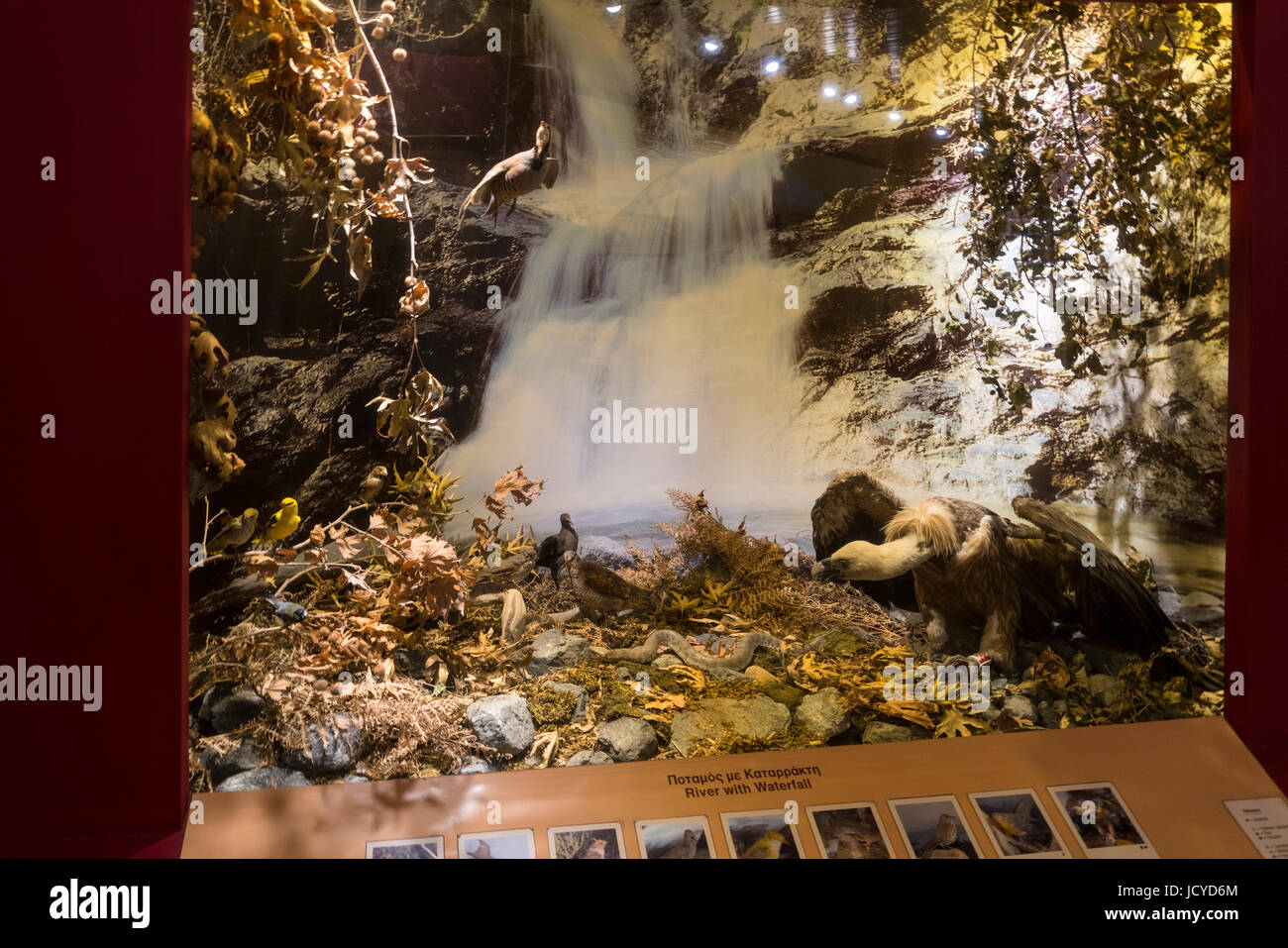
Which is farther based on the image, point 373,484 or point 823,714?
point 823,714

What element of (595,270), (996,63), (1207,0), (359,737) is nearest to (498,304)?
(595,270)

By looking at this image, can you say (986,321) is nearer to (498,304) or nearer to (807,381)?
(807,381)

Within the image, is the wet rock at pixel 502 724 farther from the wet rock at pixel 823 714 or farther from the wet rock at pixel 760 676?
the wet rock at pixel 823 714

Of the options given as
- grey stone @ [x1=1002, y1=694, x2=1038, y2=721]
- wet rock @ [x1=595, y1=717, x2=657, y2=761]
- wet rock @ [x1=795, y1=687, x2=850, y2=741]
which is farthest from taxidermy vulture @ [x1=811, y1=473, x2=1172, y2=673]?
wet rock @ [x1=595, y1=717, x2=657, y2=761]

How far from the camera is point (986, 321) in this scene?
10.3ft

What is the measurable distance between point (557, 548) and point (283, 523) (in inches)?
32.1

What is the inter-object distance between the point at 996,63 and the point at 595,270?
5.01ft

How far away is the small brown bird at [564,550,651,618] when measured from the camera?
2893 millimetres

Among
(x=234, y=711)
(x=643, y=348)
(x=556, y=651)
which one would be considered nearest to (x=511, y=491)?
(x=556, y=651)

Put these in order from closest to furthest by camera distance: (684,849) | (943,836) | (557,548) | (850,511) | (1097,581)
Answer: (684,849), (943,836), (557,548), (850,511), (1097,581)

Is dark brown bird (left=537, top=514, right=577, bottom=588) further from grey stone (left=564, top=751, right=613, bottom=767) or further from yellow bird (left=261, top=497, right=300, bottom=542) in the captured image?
yellow bird (left=261, top=497, right=300, bottom=542)

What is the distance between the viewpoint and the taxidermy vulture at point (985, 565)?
3057 millimetres

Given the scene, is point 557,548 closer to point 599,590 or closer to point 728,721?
point 599,590

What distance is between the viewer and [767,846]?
258 centimetres
